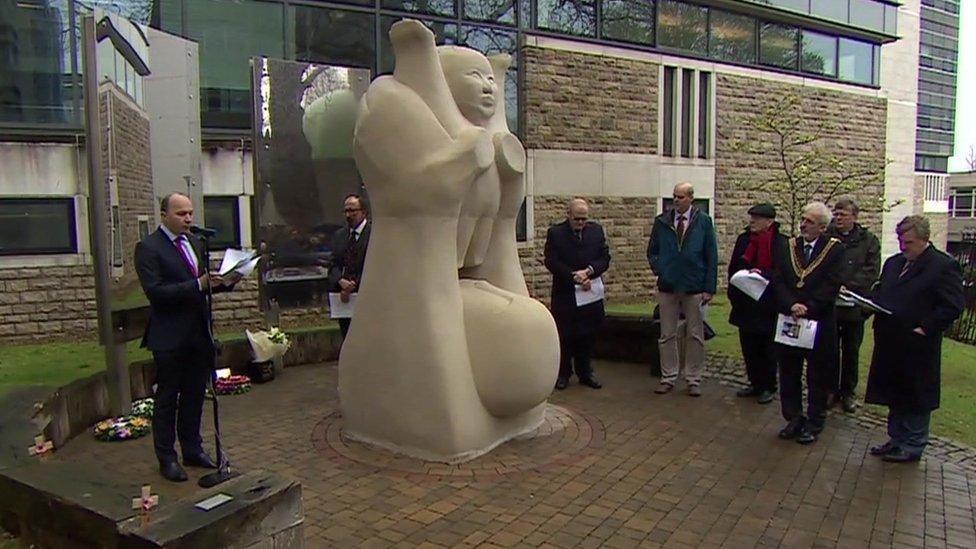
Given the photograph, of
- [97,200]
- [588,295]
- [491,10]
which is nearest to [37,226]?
[97,200]

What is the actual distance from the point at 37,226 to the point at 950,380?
1152 centimetres

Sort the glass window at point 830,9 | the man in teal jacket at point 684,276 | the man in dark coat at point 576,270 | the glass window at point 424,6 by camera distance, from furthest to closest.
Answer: the glass window at point 830,9 → the glass window at point 424,6 → the man in dark coat at point 576,270 → the man in teal jacket at point 684,276

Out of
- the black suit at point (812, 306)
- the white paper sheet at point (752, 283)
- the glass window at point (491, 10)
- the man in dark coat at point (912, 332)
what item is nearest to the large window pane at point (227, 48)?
the glass window at point (491, 10)

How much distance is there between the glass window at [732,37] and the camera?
51.8 ft

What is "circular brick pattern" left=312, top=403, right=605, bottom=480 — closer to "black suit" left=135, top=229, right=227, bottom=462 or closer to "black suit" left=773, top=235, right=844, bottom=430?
"black suit" left=135, top=229, right=227, bottom=462

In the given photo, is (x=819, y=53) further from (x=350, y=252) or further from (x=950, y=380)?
(x=350, y=252)

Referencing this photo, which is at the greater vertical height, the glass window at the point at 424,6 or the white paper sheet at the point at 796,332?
the glass window at the point at 424,6

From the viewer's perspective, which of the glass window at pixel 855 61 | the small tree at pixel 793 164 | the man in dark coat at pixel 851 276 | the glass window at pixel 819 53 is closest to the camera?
the man in dark coat at pixel 851 276

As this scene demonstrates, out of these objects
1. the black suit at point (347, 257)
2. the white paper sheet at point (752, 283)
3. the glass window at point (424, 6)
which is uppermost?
the glass window at point (424, 6)

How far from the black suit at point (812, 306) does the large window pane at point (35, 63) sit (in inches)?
366

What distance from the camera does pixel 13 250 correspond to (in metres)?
9.48

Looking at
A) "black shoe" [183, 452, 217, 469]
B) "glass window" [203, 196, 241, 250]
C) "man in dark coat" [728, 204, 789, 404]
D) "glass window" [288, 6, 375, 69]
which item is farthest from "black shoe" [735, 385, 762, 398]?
"glass window" [288, 6, 375, 69]

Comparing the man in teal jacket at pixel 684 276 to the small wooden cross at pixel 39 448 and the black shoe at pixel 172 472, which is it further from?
the small wooden cross at pixel 39 448

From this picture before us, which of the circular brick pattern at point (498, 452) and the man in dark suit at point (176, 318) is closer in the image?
the man in dark suit at point (176, 318)
